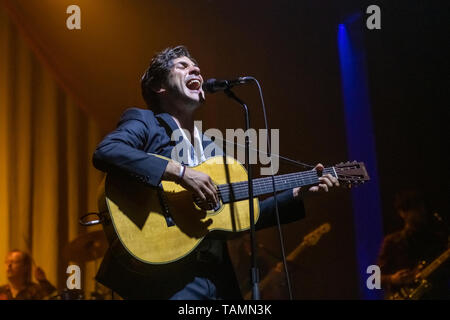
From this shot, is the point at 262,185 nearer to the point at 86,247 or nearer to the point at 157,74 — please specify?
the point at 157,74

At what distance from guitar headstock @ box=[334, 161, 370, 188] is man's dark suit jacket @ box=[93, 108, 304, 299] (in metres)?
0.89

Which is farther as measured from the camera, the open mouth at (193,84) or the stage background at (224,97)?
the stage background at (224,97)

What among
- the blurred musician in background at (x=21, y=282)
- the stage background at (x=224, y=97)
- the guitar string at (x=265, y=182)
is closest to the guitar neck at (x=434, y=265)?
the stage background at (x=224, y=97)

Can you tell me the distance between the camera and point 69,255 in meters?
5.16

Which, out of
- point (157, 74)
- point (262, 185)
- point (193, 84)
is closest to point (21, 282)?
point (157, 74)

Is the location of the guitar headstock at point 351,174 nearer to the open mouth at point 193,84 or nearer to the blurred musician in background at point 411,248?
the open mouth at point 193,84

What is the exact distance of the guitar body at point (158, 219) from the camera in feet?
6.50

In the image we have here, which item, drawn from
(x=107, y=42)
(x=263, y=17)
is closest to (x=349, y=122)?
(x=263, y=17)

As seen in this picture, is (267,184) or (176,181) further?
(267,184)

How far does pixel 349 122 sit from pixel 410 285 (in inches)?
75.5

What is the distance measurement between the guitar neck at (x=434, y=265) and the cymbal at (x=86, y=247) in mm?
3488

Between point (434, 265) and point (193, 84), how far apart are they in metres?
3.42

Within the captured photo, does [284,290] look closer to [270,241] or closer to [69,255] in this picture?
[270,241]

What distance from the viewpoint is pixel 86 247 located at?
203 inches
